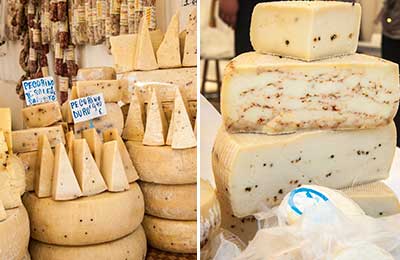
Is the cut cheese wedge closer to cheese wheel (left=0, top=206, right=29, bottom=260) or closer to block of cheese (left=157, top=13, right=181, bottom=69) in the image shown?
cheese wheel (left=0, top=206, right=29, bottom=260)

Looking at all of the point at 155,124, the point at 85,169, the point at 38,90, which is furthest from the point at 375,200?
the point at 38,90

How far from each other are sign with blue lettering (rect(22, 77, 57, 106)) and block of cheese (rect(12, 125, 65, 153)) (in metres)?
0.05

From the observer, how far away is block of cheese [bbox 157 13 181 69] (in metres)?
1.02

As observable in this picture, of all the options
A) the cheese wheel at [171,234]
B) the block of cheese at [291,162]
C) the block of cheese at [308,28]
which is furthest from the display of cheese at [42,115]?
the block of cheese at [308,28]

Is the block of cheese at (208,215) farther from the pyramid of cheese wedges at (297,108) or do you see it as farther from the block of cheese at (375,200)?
the block of cheese at (375,200)

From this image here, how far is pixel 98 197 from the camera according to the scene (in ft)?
3.38

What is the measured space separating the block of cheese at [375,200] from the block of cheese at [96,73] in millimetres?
577

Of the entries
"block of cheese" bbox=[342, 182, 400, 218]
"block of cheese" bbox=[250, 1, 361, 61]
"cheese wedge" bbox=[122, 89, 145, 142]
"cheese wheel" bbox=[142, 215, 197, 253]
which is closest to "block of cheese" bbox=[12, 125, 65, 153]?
"cheese wedge" bbox=[122, 89, 145, 142]

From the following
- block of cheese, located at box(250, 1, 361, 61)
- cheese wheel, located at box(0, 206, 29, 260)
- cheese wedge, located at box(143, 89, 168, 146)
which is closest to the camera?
cheese wheel, located at box(0, 206, 29, 260)

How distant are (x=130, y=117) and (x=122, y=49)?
0.13 m

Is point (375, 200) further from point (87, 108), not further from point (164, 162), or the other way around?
point (87, 108)

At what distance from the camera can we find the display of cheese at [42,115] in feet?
3.33

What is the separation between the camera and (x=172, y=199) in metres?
1.12

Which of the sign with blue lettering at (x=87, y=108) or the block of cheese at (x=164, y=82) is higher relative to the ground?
the block of cheese at (x=164, y=82)
